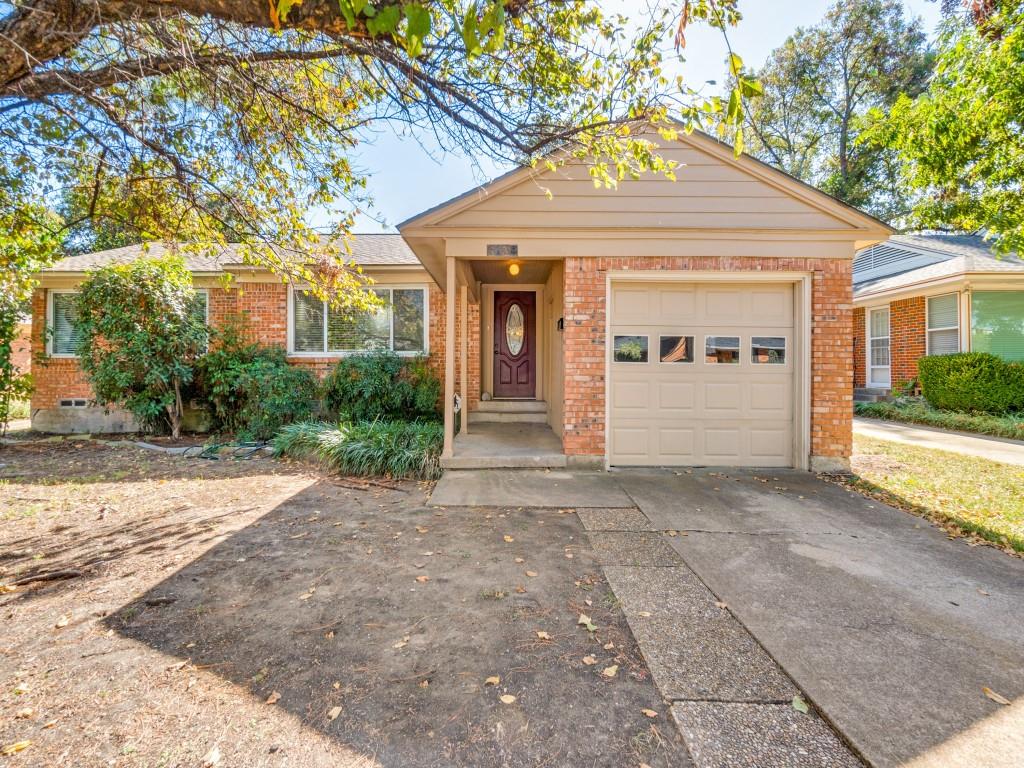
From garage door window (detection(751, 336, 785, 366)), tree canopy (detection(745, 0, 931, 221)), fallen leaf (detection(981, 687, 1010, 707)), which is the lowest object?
fallen leaf (detection(981, 687, 1010, 707))

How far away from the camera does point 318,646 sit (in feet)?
7.59

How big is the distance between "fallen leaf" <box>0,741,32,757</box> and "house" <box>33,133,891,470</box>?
4282 mm

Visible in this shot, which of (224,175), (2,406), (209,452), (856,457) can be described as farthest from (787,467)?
(2,406)

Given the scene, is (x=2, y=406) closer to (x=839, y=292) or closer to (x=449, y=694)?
(x=449, y=694)

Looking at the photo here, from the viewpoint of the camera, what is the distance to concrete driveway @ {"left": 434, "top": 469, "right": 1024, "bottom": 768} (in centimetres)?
174

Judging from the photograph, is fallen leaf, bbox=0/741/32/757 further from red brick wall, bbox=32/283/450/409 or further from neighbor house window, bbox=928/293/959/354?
neighbor house window, bbox=928/293/959/354

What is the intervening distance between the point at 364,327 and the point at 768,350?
24.0 ft

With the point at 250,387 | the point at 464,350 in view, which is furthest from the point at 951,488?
the point at 250,387

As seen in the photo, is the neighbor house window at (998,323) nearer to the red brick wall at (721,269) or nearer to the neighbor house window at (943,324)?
the neighbor house window at (943,324)

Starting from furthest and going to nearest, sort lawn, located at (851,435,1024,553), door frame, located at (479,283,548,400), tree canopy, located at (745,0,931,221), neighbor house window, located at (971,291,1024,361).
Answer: tree canopy, located at (745,0,931,221) < neighbor house window, located at (971,291,1024,361) < door frame, located at (479,283,548,400) < lawn, located at (851,435,1024,553)

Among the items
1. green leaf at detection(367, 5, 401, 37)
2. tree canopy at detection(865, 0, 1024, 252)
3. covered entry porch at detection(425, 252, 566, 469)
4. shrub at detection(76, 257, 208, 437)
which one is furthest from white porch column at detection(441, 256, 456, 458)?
tree canopy at detection(865, 0, 1024, 252)

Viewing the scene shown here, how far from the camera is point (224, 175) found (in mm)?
4832

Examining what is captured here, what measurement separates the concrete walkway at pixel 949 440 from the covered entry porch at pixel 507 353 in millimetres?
6573

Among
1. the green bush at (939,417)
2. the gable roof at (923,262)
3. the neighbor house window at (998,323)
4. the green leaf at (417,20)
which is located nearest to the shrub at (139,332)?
the green leaf at (417,20)
